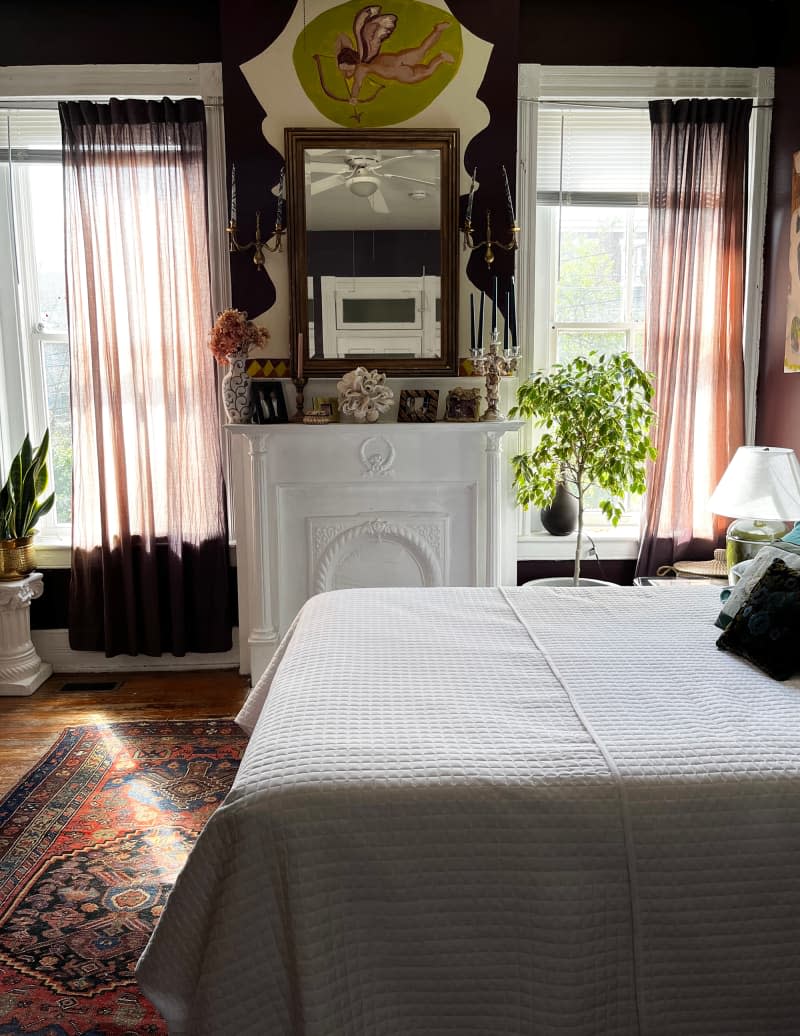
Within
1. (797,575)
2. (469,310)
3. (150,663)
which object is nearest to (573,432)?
(469,310)

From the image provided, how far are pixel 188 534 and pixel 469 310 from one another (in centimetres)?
160

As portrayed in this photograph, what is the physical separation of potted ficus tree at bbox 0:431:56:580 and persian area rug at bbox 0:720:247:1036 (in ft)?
2.77

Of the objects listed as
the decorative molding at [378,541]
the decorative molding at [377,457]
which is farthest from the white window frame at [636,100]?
the decorative molding at [378,541]

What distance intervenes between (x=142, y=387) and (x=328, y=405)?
860 mm

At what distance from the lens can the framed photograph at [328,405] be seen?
11.8ft

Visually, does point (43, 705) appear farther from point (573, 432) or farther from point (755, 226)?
point (755, 226)

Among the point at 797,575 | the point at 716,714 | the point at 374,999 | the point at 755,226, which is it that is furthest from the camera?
the point at 755,226

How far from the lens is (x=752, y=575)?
2.12m

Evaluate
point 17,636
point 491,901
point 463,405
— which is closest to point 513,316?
point 463,405

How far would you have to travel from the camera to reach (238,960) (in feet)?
4.43

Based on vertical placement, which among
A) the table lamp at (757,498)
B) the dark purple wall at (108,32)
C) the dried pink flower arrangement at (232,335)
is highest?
the dark purple wall at (108,32)

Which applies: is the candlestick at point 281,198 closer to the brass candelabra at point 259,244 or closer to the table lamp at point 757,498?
the brass candelabra at point 259,244

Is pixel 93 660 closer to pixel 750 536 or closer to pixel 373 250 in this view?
pixel 373 250

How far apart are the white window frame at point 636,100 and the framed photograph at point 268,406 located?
1.10 metres
